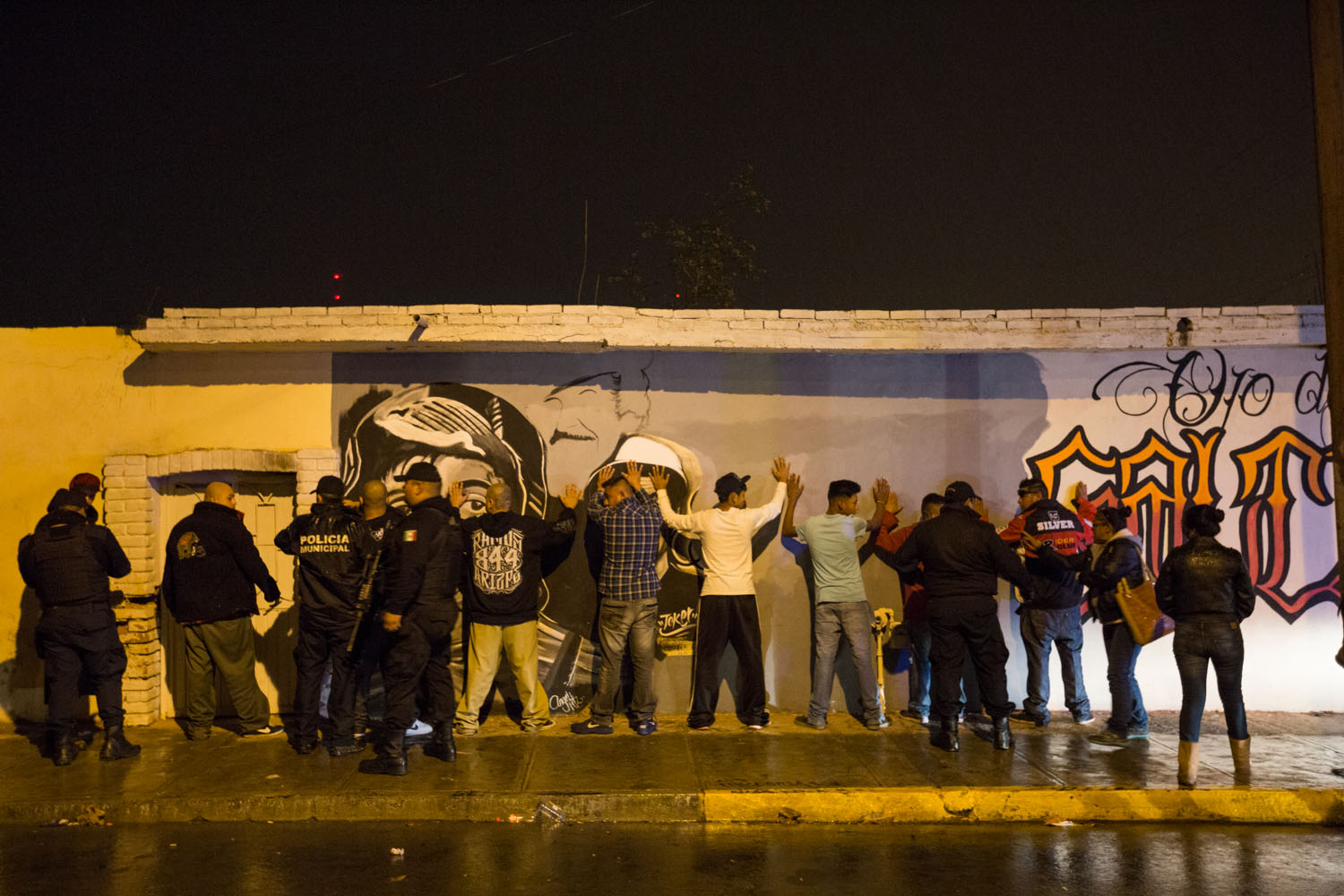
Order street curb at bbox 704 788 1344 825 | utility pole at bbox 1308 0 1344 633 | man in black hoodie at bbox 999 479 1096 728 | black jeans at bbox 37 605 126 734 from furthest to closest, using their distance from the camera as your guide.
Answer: man in black hoodie at bbox 999 479 1096 728 → black jeans at bbox 37 605 126 734 → utility pole at bbox 1308 0 1344 633 → street curb at bbox 704 788 1344 825

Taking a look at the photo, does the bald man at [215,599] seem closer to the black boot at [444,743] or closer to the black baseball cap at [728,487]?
the black boot at [444,743]

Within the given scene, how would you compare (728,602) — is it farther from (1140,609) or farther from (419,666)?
(1140,609)

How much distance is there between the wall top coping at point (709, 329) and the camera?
28.6ft

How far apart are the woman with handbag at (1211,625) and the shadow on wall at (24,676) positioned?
359 inches

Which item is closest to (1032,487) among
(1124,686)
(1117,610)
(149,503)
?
(1117,610)

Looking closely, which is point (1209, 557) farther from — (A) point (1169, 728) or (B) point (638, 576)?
Answer: (B) point (638, 576)

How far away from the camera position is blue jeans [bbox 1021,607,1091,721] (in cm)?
842

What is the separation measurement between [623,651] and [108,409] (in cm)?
505

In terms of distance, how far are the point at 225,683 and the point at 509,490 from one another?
9.19 feet

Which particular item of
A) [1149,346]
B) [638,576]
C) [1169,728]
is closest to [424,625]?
[638,576]

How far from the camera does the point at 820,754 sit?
755cm

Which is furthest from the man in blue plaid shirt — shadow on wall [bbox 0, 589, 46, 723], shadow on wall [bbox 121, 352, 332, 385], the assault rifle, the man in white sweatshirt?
shadow on wall [bbox 0, 589, 46, 723]

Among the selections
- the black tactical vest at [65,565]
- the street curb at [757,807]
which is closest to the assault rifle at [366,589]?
the street curb at [757,807]

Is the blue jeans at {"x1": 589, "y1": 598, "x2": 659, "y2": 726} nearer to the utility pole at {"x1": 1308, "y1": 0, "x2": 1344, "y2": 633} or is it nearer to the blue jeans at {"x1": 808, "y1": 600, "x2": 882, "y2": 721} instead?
the blue jeans at {"x1": 808, "y1": 600, "x2": 882, "y2": 721}
